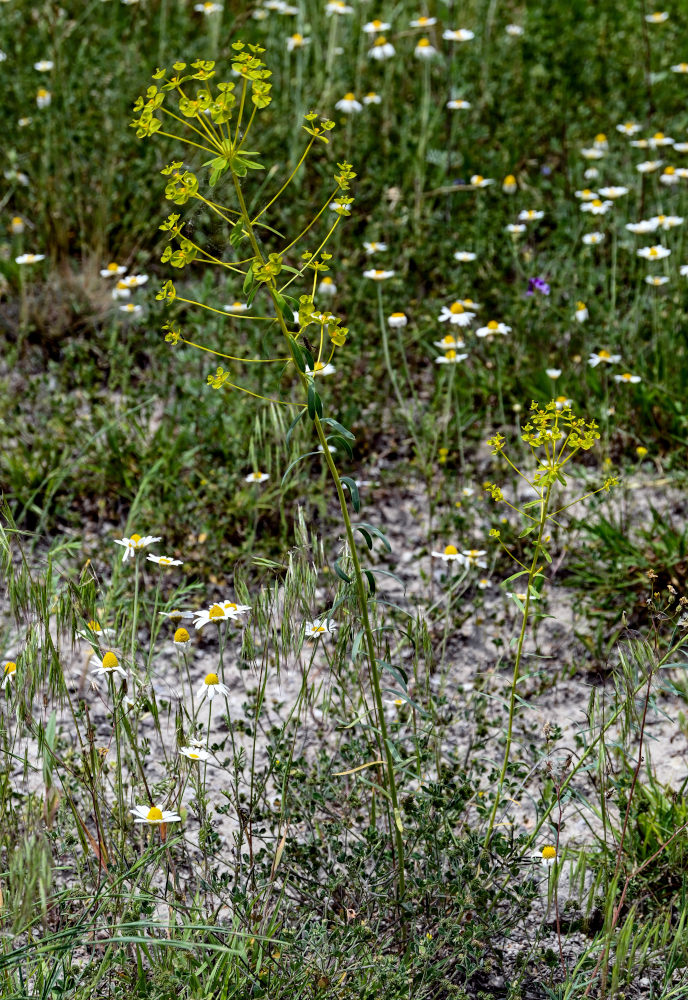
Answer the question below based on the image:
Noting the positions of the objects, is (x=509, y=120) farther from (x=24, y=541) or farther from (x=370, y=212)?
(x=24, y=541)

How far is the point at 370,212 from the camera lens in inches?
191

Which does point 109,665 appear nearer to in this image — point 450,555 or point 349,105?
point 450,555

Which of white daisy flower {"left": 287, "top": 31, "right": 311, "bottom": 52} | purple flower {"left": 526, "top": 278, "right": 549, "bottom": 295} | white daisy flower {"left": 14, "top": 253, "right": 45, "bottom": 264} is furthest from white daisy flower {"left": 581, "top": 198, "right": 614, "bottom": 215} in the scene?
white daisy flower {"left": 14, "top": 253, "right": 45, "bottom": 264}

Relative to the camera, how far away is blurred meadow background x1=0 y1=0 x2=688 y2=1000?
192cm

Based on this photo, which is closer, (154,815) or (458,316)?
(154,815)

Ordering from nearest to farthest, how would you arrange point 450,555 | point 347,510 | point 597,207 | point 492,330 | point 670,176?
point 347,510
point 450,555
point 492,330
point 597,207
point 670,176

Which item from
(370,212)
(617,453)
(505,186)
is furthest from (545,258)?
(617,453)

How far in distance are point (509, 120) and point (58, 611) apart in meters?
4.21

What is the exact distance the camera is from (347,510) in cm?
291

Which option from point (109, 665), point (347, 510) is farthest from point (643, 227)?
point (109, 665)

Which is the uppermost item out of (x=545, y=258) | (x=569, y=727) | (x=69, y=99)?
(x=69, y=99)

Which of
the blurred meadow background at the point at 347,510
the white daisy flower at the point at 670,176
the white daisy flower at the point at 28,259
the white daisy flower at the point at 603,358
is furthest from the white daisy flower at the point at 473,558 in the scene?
the white daisy flower at the point at 670,176

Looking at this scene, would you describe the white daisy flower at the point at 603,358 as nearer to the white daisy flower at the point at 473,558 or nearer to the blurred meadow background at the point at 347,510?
the blurred meadow background at the point at 347,510

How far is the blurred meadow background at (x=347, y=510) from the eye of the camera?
1.92 metres
